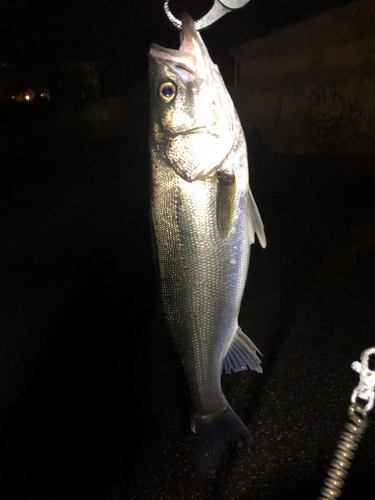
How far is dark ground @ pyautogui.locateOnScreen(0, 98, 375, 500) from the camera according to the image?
2.35 m

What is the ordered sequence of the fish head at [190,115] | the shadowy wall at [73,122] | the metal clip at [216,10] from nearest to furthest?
the metal clip at [216,10]
the fish head at [190,115]
the shadowy wall at [73,122]

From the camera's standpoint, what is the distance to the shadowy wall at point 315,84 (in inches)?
230

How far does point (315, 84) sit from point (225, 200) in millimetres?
7075

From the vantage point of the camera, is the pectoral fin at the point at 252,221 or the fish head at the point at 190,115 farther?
the pectoral fin at the point at 252,221

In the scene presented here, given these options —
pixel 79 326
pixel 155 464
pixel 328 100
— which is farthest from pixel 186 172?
pixel 328 100

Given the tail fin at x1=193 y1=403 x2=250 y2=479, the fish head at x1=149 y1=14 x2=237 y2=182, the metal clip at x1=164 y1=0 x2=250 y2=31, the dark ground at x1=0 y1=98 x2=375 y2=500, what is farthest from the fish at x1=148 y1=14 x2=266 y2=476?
the tail fin at x1=193 y1=403 x2=250 y2=479

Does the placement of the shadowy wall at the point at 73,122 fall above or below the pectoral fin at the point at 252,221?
above

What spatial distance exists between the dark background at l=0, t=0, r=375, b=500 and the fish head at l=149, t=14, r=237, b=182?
20 centimetres

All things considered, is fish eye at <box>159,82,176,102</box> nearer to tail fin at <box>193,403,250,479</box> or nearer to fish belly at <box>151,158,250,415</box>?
fish belly at <box>151,158,250,415</box>

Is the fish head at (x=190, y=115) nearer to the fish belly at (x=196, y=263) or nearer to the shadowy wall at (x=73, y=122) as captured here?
the fish belly at (x=196, y=263)

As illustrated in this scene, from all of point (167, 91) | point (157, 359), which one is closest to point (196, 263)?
point (167, 91)

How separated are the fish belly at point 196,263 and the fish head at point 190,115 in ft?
0.24

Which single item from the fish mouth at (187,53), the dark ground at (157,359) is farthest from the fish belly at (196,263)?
the fish mouth at (187,53)

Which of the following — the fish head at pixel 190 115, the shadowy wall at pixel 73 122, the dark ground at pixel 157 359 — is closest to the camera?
the fish head at pixel 190 115
